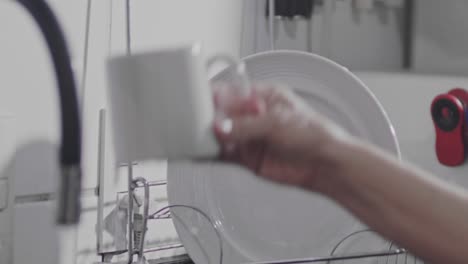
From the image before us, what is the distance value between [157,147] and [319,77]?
487 millimetres

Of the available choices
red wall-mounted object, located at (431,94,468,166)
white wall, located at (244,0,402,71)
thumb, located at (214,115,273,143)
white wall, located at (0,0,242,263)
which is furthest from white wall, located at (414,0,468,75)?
thumb, located at (214,115,273,143)

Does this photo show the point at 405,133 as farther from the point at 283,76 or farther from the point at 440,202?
the point at 440,202

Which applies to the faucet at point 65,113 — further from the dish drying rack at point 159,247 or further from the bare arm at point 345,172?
the dish drying rack at point 159,247

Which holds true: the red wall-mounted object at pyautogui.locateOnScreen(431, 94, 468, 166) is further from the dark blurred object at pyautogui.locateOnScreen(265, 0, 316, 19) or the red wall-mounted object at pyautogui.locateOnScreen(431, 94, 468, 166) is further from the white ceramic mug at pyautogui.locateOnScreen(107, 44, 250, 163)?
the white ceramic mug at pyautogui.locateOnScreen(107, 44, 250, 163)

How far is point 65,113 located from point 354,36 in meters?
1.08

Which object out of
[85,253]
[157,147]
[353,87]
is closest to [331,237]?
[353,87]

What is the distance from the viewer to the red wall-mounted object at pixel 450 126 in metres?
0.94

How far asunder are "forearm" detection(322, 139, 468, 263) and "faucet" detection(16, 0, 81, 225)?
0.19 meters

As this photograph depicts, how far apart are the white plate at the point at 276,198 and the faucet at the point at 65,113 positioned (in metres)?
0.49

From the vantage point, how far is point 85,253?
0.96 m

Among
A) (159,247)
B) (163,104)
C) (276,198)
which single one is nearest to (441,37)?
(276,198)

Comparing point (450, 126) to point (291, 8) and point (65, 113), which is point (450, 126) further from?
point (65, 113)

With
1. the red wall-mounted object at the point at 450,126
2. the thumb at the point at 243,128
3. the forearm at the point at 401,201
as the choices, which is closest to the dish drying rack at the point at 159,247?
the red wall-mounted object at the point at 450,126

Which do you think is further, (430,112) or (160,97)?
(430,112)
